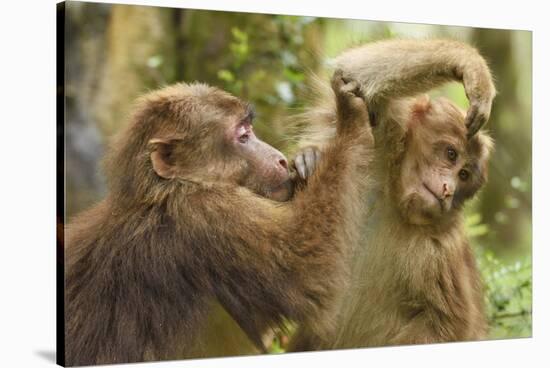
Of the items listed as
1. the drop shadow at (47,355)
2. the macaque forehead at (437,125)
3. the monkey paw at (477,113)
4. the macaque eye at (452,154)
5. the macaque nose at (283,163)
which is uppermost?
the monkey paw at (477,113)

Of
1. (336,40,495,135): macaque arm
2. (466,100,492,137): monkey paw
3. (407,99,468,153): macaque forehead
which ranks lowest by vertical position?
(407,99,468,153): macaque forehead

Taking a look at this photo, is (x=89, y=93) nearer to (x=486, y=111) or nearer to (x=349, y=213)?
(x=349, y=213)

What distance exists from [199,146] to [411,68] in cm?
163

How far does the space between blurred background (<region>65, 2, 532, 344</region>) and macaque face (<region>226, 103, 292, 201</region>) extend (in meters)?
0.38

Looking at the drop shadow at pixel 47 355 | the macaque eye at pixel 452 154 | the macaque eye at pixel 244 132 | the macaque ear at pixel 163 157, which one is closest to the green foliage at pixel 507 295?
the macaque eye at pixel 452 154

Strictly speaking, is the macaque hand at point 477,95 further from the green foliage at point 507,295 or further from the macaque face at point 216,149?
the green foliage at point 507,295

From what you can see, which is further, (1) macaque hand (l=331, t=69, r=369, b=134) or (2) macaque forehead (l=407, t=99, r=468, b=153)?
(2) macaque forehead (l=407, t=99, r=468, b=153)

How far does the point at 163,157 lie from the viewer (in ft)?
21.9

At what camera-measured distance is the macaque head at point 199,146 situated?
262 inches

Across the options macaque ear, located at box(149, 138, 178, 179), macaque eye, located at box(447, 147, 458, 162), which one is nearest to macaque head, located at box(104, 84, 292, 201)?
macaque ear, located at box(149, 138, 178, 179)

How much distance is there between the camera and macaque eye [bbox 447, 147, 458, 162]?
727 centimetres

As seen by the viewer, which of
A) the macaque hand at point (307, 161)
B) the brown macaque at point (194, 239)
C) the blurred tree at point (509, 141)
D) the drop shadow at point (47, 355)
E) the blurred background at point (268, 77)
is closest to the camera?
the brown macaque at point (194, 239)

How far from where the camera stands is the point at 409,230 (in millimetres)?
7363

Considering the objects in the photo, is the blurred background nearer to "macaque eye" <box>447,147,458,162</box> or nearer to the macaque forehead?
the macaque forehead
